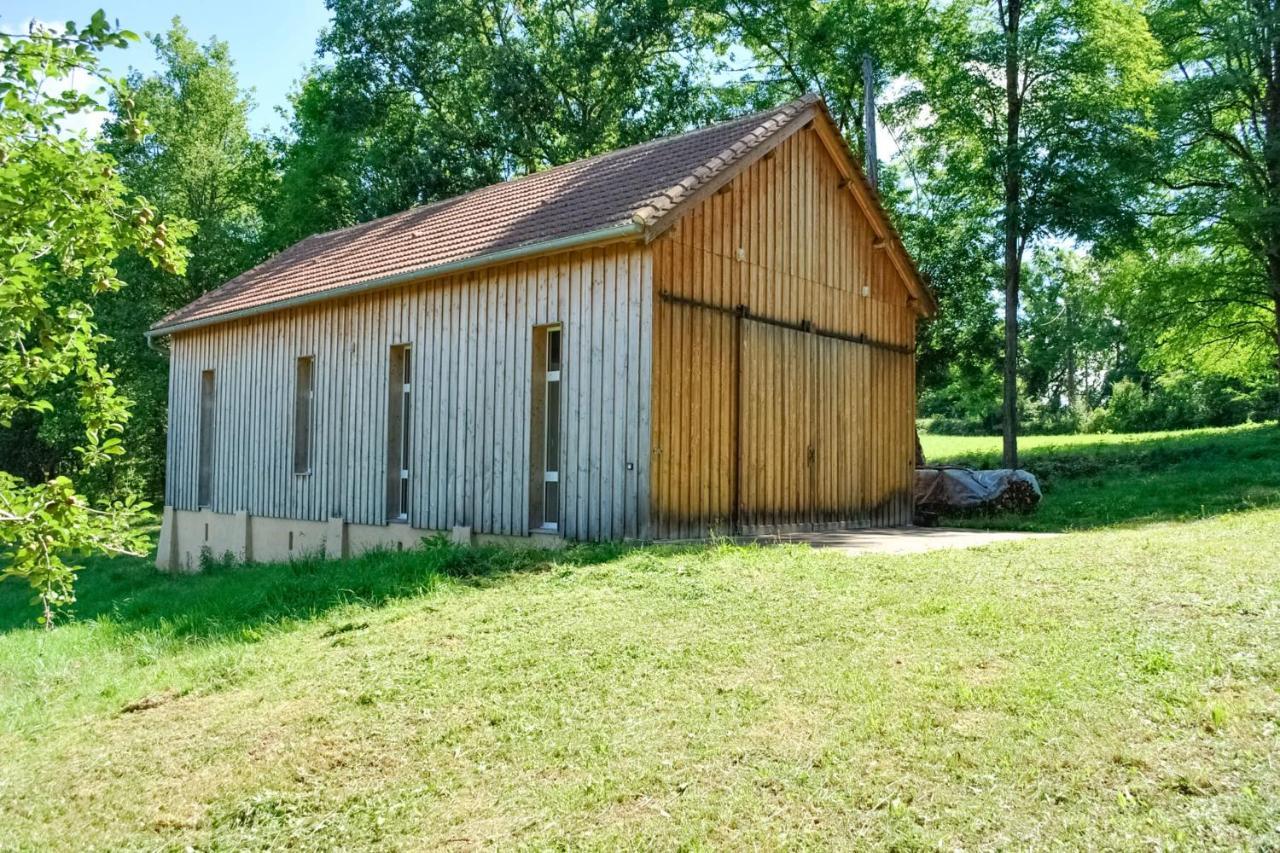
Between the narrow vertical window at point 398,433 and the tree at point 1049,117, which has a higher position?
the tree at point 1049,117

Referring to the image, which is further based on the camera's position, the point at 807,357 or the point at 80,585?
the point at 80,585

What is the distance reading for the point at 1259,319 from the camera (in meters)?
25.9

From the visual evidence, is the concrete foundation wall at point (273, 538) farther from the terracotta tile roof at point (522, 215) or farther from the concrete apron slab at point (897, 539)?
the terracotta tile roof at point (522, 215)

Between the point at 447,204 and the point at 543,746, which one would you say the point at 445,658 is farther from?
the point at 447,204

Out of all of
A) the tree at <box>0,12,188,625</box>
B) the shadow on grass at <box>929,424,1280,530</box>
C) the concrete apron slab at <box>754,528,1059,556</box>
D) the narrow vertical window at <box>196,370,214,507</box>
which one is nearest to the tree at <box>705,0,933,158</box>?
the shadow on grass at <box>929,424,1280,530</box>

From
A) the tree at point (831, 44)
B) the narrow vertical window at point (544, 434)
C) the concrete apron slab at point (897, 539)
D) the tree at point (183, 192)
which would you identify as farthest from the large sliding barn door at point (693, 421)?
the tree at point (183, 192)

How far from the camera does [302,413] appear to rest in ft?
54.3

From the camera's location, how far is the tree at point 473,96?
29.6m

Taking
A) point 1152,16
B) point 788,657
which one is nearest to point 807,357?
point 788,657

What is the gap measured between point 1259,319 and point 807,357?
18680mm

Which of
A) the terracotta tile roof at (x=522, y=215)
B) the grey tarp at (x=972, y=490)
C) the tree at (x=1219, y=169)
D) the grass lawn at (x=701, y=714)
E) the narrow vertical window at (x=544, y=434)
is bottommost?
the grass lawn at (x=701, y=714)

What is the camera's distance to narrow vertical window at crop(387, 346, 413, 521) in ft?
47.5

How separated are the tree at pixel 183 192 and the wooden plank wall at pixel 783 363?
20343 mm

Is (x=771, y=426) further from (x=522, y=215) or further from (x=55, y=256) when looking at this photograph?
(x=55, y=256)
